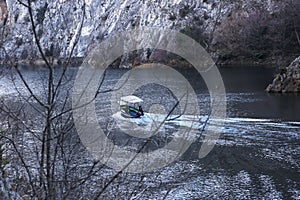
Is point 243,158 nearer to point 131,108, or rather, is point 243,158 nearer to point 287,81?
point 131,108

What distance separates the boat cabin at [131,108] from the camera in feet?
74.5

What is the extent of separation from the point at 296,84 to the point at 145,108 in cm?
1220

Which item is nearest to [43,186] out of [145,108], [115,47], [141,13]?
[115,47]

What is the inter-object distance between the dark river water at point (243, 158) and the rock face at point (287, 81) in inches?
94.9

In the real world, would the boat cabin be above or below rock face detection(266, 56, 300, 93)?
below

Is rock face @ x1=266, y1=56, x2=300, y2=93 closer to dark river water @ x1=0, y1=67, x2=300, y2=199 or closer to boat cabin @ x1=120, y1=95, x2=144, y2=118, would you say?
dark river water @ x1=0, y1=67, x2=300, y2=199

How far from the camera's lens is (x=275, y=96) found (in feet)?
92.6

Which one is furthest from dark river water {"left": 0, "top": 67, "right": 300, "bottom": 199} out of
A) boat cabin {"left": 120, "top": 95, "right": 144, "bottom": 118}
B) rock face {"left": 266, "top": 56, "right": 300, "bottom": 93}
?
rock face {"left": 266, "top": 56, "right": 300, "bottom": 93}

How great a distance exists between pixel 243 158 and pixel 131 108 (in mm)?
8866

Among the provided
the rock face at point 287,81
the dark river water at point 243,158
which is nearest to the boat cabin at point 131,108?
the dark river water at point 243,158

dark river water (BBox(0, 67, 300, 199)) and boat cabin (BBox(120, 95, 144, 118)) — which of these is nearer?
dark river water (BBox(0, 67, 300, 199))

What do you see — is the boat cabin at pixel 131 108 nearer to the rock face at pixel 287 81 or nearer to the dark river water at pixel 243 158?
the dark river water at pixel 243 158

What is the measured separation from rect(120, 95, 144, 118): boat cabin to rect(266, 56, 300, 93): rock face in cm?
1104

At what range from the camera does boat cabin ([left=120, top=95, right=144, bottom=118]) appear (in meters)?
22.7
